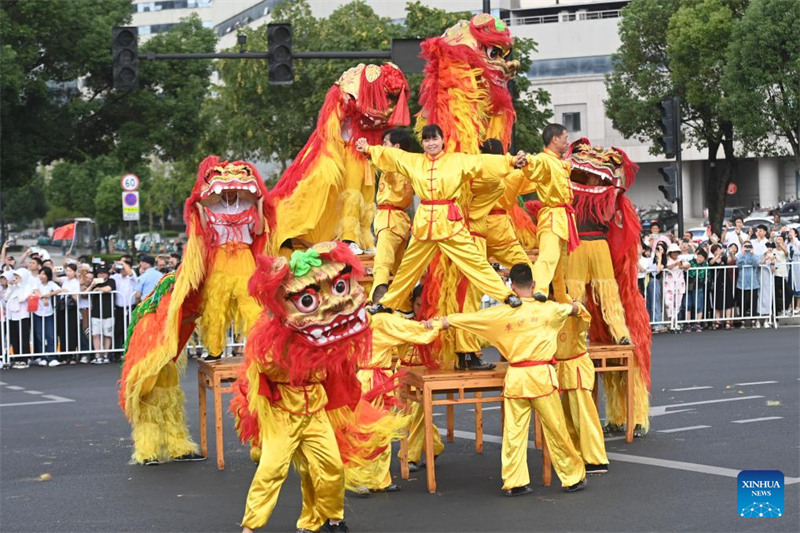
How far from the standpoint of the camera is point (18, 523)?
7.27 m

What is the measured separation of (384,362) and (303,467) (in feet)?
5.34

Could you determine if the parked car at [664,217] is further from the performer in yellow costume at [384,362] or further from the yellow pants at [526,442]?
the yellow pants at [526,442]

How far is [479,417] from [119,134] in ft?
68.0

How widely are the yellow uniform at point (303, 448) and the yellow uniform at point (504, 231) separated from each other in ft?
8.66

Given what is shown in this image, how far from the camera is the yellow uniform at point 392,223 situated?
9.02 m

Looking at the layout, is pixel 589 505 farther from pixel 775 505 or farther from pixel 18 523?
Result: pixel 18 523

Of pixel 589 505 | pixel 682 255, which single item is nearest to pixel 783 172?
pixel 682 255

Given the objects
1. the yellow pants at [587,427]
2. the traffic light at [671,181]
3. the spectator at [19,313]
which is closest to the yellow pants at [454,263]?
the yellow pants at [587,427]

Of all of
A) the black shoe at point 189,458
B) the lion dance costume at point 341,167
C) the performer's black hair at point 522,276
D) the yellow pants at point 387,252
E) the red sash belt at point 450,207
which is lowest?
the black shoe at point 189,458

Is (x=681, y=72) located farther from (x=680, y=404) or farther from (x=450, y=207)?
(x=450, y=207)

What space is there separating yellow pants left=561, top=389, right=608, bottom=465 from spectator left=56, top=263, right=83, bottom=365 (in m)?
9.22

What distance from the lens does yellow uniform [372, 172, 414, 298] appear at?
9.02 m

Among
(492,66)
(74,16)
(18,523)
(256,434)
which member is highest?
(74,16)

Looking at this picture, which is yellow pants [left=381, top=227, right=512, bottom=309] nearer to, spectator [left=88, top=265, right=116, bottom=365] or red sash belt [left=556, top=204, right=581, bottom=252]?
red sash belt [left=556, top=204, right=581, bottom=252]
